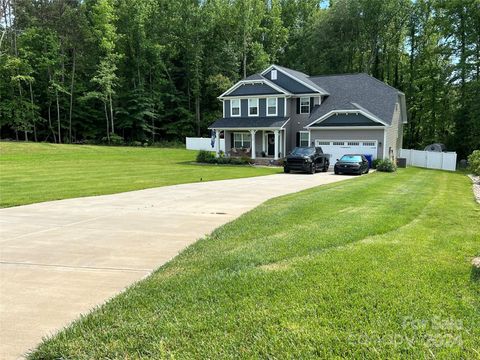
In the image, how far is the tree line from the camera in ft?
155

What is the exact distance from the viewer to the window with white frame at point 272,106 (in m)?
35.8

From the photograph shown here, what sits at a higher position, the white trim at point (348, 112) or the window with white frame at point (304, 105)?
the window with white frame at point (304, 105)

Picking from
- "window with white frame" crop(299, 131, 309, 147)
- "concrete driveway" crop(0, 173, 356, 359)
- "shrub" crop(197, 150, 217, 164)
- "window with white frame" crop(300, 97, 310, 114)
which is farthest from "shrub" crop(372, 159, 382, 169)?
"concrete driveway" crop(0, 173, 356, 359)

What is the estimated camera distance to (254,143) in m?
35.6

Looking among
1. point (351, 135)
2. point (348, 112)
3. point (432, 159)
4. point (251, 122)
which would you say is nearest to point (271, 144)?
point (251, 122)

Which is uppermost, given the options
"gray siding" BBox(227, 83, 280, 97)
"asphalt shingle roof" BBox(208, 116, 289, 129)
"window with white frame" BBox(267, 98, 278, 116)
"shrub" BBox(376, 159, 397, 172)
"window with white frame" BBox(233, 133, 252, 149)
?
"gray siding" BBox(227, 83, 280, 97)

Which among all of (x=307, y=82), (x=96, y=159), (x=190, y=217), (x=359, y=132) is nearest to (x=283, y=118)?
(x=307, y=82)

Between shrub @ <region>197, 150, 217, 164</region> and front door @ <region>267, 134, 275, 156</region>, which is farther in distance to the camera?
front door @ <region>267, 134, 275, 156</region>

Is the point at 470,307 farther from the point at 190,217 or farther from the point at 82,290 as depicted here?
the point at 190,217

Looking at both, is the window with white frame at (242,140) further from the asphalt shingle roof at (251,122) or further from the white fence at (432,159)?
the white fence at (432,159)

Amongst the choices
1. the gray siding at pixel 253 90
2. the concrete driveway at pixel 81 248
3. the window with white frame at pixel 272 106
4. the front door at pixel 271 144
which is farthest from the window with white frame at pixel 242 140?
the concrete driveway at pixel 81 248

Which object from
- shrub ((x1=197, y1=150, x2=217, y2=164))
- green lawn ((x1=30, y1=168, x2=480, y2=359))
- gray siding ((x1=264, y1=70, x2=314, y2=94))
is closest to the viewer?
green lawn ((x1=30, y1=168, x2=480, y2=359))

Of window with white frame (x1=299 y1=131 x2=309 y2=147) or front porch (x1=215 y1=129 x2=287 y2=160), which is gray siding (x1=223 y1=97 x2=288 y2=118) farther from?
window with white frame (x1=299 y1=131 x2=309 y2=147)

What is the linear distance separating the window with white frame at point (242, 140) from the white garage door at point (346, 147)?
287 inches
